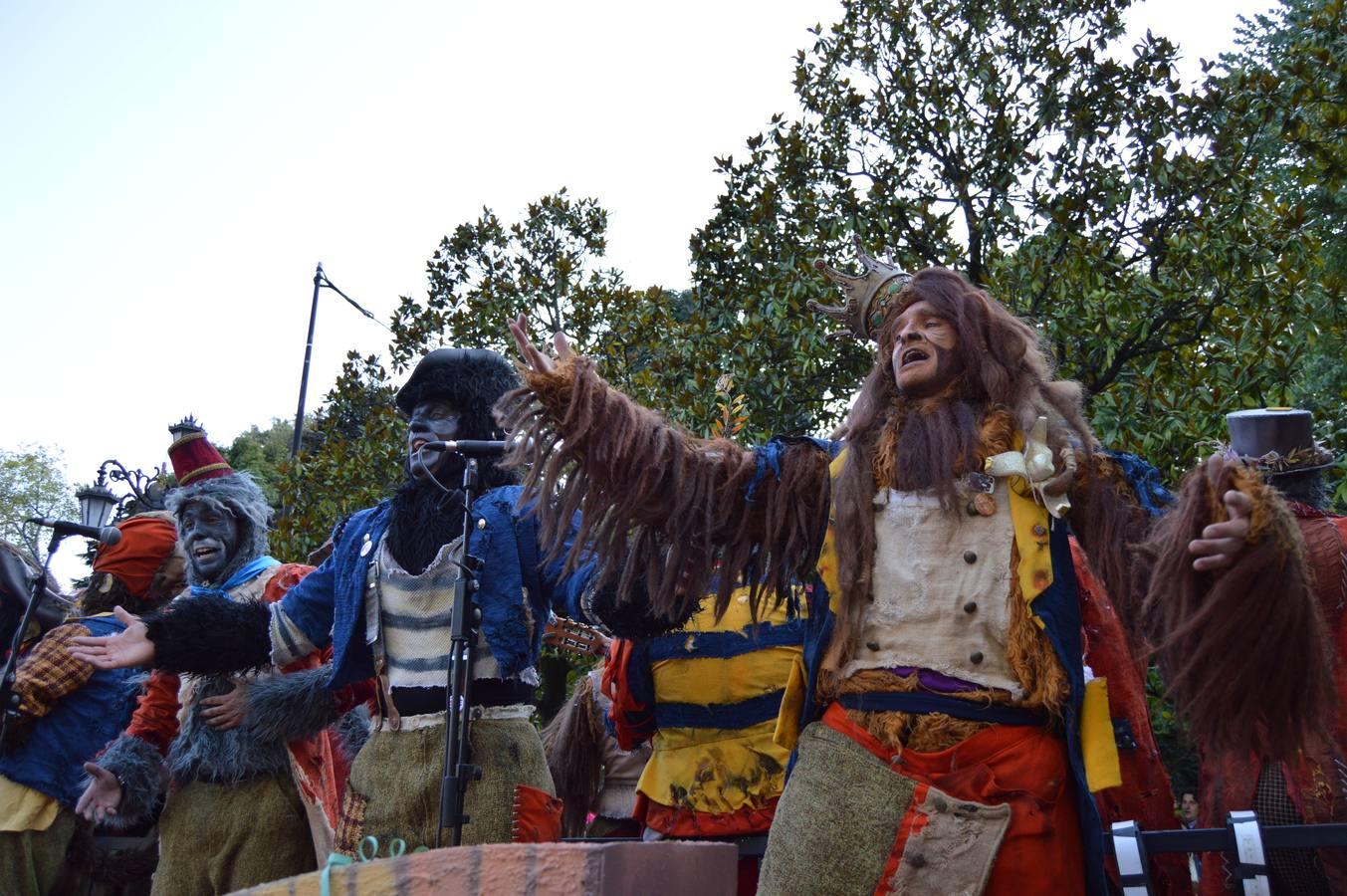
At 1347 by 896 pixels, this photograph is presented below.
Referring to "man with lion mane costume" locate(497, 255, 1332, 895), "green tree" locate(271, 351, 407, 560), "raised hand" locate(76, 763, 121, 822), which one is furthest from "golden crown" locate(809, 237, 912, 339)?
"green tree" locate(271, 351, 407, 560)

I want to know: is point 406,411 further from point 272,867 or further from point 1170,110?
point 1170,110

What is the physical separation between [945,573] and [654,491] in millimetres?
742

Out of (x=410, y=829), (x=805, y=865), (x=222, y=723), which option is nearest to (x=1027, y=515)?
(x=805, y=865)

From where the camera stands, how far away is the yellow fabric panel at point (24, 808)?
5695 millimetres

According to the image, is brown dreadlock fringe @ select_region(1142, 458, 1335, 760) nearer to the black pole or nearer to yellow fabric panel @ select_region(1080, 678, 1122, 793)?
yellow fabric panel @ select_region(1080, 678, 1122, 793)

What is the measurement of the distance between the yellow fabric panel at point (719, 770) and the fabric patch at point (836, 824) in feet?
4.52

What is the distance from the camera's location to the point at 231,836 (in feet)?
15.5

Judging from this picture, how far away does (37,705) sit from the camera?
583cm

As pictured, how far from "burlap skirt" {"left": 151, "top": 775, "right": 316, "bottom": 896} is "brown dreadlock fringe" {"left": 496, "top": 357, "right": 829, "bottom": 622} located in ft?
6.69

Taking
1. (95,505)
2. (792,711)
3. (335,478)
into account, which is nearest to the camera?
(792,711)

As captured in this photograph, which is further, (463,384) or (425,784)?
(463,384)

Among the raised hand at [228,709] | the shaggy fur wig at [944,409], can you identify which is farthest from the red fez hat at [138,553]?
the shaggy fur wig at [944,409]

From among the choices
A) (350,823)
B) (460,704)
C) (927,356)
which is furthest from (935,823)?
(350,823)

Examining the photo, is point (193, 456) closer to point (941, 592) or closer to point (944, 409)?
point (944, 409)
